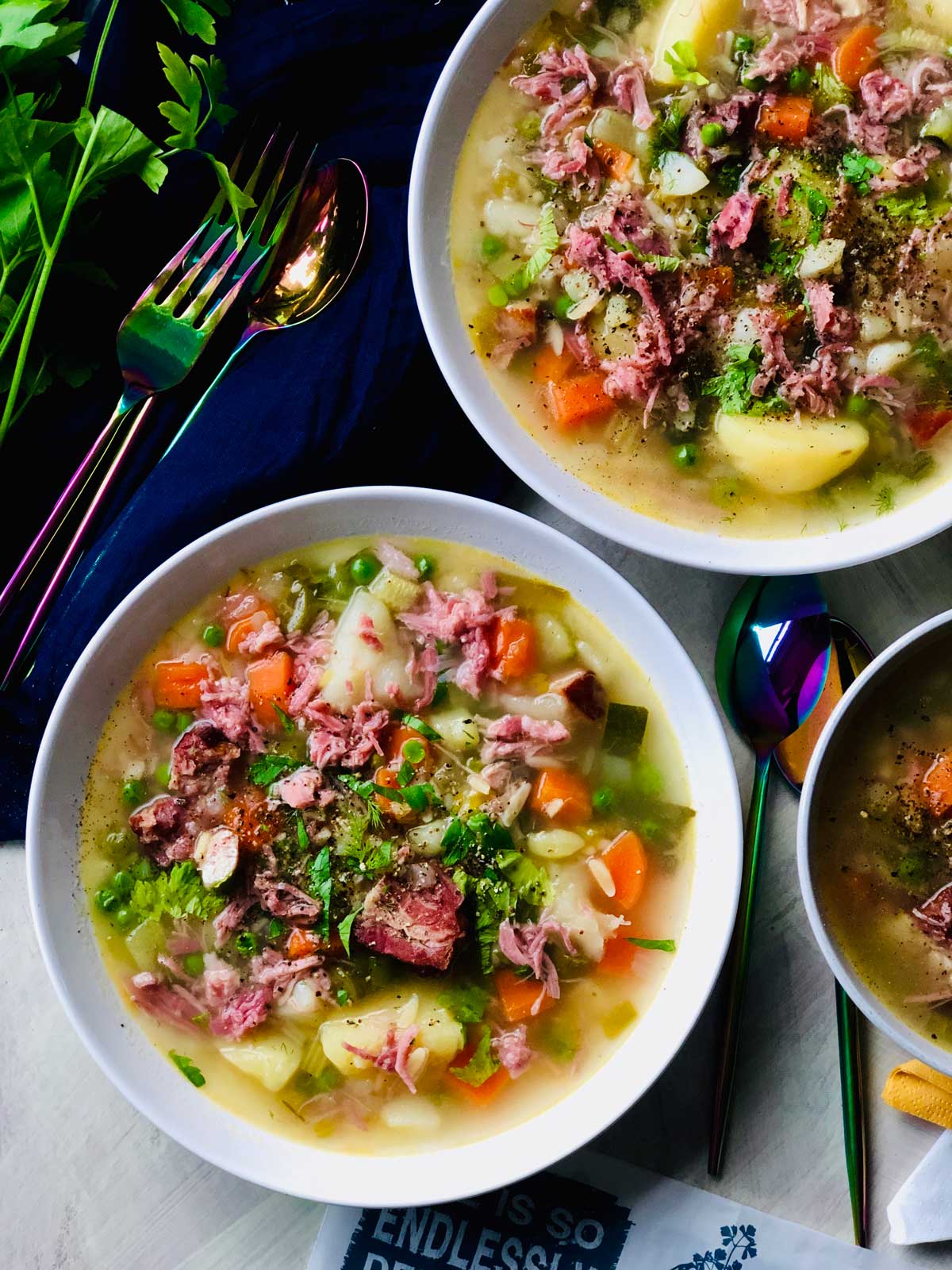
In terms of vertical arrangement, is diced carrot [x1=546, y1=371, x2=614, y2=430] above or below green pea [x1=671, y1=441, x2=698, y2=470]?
above

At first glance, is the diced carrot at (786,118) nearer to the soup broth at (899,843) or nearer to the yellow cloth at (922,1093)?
the soup broth at (899,843)

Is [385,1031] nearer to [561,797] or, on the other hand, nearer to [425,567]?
[561,797]

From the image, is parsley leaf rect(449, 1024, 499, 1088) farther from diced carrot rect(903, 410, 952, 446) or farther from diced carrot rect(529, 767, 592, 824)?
diced carrot rect(903, 410, 952, 446)

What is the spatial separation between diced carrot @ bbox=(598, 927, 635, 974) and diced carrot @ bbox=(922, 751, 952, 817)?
818 millimetres

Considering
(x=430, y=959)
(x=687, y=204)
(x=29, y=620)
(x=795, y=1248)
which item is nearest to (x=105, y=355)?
(x=29, y=620)

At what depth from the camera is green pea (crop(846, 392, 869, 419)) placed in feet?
8.52

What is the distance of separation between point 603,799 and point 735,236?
1.40 meters

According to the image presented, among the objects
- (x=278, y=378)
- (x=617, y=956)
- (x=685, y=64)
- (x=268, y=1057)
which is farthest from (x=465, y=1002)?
(x=685, y=64)

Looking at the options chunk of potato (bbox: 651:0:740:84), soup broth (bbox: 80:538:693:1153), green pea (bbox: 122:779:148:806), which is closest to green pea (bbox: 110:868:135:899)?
soup broth (bbox: 80:538:693:1153)

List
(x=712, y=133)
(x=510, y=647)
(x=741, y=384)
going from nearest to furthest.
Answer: (x=712, y=133) < (x=741, y=384) < (x=510, y=647)

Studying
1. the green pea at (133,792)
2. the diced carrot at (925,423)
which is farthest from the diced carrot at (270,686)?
the diced carrot at (925,423)

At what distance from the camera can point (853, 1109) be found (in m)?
2.87

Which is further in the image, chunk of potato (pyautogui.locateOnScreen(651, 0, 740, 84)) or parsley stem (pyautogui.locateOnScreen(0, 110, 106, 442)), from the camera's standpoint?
parsley stem (pyautogui.locateOnScreen(0, 110, 106, 442))

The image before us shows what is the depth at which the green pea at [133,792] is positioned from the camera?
275 centimetres
